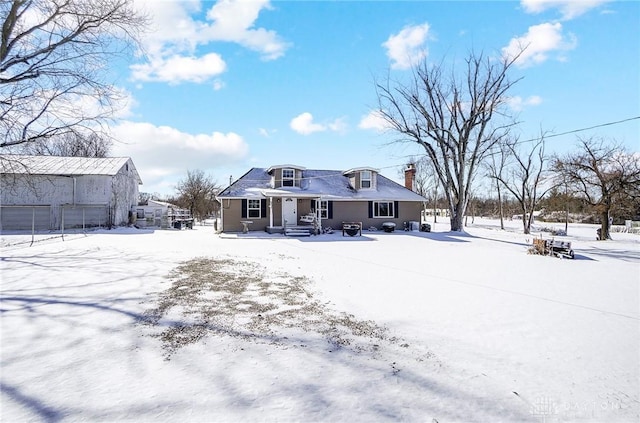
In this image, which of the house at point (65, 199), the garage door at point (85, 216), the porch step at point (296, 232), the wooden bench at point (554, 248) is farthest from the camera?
the garage door at point (85, 216)

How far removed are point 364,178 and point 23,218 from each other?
25.6 meters

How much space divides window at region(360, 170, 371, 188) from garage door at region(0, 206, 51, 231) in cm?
2366

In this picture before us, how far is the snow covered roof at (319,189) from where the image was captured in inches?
840

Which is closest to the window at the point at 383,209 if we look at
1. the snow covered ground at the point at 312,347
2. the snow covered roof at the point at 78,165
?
the snow covered ground at the point at 312,347

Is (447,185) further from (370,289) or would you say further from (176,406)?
(176,406)

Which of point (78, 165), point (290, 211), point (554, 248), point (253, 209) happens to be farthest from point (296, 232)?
point (78, 165)

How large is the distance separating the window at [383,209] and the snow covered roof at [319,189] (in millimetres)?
683

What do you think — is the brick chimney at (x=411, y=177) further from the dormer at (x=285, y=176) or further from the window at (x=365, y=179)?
the dormer at (x=285, y=176)

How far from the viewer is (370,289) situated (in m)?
7.32

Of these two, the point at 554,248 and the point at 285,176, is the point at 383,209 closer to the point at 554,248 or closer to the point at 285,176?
the point at 285,176

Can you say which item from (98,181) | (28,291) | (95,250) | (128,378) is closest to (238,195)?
(95,250)

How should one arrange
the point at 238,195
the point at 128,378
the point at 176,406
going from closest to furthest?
the point at 176,406 < the point at 128,378 < the point at 238,195

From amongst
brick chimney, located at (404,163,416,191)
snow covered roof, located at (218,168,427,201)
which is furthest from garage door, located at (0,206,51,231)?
brick chimney, located at (404,163,416,191)

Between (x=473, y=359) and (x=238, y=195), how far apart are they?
18.7 m
